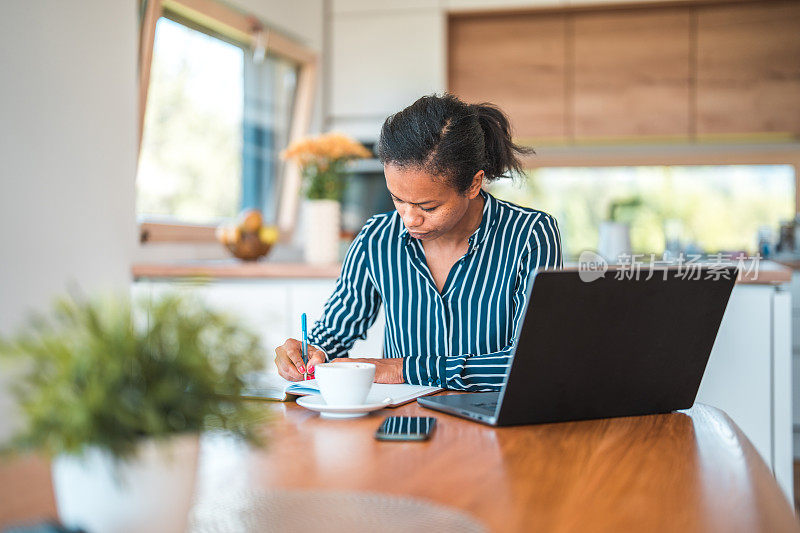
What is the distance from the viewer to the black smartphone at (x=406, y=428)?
1.01 m

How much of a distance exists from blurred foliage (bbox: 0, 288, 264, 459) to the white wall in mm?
1704

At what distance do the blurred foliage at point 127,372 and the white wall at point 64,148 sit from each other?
67.1 inches

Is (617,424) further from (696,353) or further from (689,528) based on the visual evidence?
(689,528)

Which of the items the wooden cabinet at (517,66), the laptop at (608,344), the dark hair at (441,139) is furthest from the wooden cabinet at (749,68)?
the laptop at (608,344)

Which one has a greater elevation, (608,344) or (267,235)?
(267,235)

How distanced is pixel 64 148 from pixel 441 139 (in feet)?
4.45

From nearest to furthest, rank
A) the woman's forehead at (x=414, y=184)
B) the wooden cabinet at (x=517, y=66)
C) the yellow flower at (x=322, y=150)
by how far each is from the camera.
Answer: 1. the woman's forehead at (x=414, y=184)
2. the yellow flower at (x=322, y=150)
3. the wooden cabinet at (x=517, y=66)

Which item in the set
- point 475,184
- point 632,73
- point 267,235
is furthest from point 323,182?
point 632,73

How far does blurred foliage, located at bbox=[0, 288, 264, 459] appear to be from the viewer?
21.5 inches

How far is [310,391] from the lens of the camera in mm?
1314

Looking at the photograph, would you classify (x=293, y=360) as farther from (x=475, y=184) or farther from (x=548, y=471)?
(x=548, y=471)

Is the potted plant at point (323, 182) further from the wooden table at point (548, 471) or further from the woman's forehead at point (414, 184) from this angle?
the wooden table at point (548, 471)

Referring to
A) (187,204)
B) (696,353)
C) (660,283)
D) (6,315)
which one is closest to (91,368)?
(660,283)

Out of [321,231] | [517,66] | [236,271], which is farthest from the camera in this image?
[517,66]
